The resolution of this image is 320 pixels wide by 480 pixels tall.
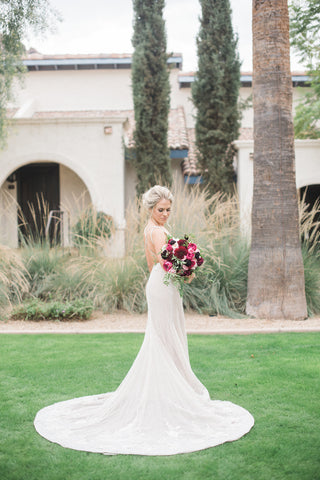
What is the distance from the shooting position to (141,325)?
8266 millimetres

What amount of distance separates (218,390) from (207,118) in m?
10.7

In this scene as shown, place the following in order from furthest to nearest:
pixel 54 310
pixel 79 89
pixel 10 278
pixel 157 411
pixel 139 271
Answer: pixel 79 89 → pixel 10 278 → pixel 139 271 → pixel 54 310 → pixel 157 411

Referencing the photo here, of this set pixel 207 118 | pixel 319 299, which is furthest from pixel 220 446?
pixel 207 118

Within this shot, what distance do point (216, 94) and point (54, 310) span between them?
336 inches

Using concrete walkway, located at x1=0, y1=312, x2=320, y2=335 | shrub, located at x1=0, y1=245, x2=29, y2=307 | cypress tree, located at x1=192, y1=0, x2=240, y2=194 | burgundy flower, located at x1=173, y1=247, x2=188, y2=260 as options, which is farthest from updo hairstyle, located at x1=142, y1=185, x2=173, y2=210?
cypress tree, located at x1=192, y1=0, x2=240, y2=194

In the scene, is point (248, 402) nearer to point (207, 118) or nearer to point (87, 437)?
point (87, 437)

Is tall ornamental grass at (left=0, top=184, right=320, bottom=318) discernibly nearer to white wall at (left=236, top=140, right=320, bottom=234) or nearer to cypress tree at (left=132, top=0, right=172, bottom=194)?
white wall at (left=236, top=140, right=320, bottom=234)

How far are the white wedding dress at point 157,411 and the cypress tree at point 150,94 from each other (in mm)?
10332

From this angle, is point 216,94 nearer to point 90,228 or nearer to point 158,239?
point 90,228

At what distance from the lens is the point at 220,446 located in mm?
3664

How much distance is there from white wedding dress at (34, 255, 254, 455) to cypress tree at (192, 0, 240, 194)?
34.2ft

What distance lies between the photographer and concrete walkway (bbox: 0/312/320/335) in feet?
25.1

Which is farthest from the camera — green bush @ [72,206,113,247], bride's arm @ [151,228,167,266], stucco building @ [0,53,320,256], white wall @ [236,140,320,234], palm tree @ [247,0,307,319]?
stucco building @ [0,53,320,256]

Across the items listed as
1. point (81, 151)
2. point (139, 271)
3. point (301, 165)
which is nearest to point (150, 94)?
point (81, 151)
